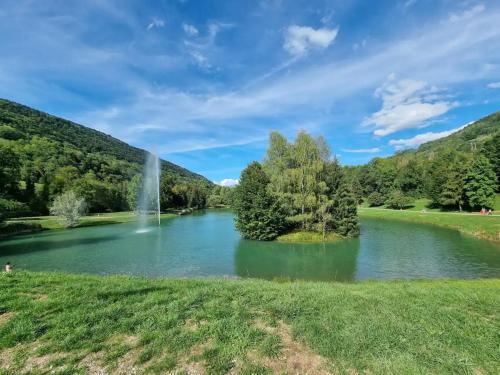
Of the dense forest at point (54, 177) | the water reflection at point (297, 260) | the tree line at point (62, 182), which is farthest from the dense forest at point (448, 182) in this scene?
the dense forest at point (54, 177)

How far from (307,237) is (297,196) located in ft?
18.2

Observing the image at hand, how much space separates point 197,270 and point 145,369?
17874mm

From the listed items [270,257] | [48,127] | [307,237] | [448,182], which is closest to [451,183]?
[448,182]

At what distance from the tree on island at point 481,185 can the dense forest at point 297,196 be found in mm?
34059

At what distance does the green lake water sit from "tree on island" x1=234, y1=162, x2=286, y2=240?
1735 mm

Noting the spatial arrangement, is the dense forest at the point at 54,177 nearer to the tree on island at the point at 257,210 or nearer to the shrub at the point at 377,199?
the tree on island at the point at 257,210

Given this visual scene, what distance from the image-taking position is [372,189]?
99.1 metres

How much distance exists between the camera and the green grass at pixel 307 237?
1401 inches

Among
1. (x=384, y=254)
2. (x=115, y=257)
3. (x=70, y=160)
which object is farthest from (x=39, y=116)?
(x=384, y=254)

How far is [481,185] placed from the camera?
53.5 m

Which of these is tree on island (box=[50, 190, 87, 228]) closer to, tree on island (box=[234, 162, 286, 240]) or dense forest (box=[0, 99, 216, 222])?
dense forest (box=[0, 99, 216, 222])

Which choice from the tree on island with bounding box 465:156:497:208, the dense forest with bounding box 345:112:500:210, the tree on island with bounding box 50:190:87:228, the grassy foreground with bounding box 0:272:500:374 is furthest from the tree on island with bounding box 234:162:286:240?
the tree on island with bounding box 465:156:497:208

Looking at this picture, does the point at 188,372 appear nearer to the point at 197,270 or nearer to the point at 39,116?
the point at 197,270

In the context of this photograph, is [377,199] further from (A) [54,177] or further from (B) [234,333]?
(A) [54,177]
